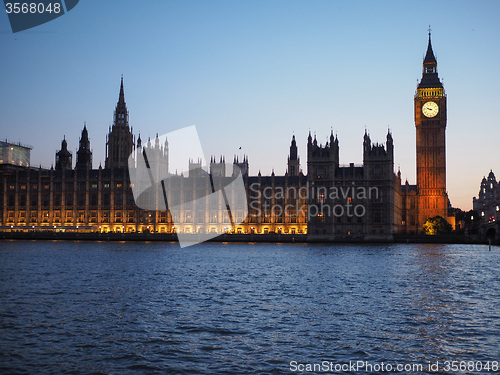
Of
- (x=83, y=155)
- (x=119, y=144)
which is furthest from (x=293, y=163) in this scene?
(x=83, y=155)

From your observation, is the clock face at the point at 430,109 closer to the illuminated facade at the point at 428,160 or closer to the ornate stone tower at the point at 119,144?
the illuminated facade at the point at 428,160

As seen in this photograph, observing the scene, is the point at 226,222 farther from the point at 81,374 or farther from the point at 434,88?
the point at 81,374

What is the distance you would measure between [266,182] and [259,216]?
9823mm

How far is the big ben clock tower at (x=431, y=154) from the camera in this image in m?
156

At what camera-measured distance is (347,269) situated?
2315 inches

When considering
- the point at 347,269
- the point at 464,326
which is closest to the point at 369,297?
the point at 464,326

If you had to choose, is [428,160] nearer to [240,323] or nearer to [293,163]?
[293,163]

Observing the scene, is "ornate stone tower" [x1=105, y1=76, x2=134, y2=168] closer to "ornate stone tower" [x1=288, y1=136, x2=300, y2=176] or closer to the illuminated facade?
"ornate stone tower" [x1=288, y1=136, x2=300, y2=176]

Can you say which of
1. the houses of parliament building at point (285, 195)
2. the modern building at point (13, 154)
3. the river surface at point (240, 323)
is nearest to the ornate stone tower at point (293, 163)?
the houses of parliament building at point (285, 195)

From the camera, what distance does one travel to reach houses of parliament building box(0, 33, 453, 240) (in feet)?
453

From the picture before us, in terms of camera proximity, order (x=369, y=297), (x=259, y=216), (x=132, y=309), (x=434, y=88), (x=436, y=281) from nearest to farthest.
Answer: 1. (x=132, y=309)
2. (x=369, y=297)
3. (x=436, y=281)
4. (x=259, y=216)
5. (x=434, y=88)

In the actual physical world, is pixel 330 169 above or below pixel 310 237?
above

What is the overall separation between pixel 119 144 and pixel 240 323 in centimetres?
15606

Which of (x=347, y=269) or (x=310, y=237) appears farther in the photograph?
(x=310, y=237)
